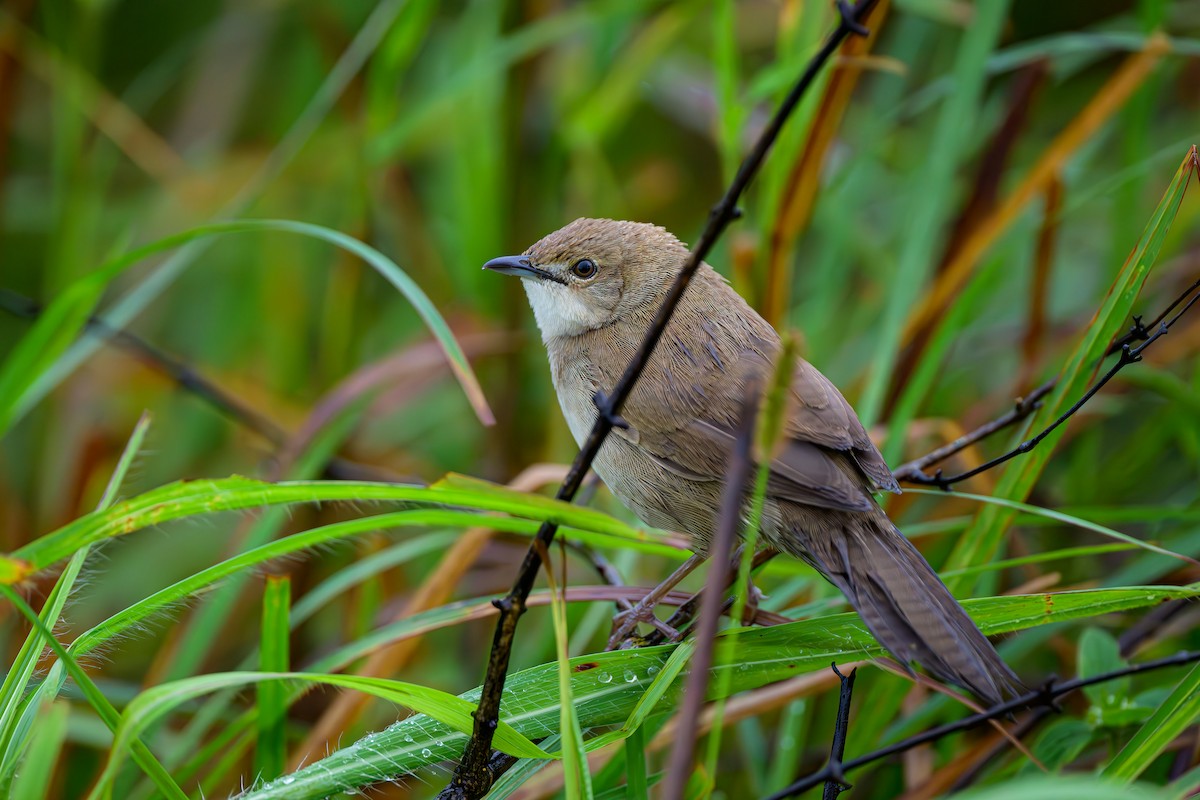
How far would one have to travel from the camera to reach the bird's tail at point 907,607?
178cm

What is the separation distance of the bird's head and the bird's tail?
101cm

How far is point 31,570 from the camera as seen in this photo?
138 centimetres

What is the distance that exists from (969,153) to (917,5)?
2.78ft

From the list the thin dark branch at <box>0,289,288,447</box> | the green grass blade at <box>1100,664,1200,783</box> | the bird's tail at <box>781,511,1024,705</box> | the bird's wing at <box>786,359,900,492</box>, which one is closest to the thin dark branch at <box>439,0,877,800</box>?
the bird's tail at <box>781,511,1024,705</box>

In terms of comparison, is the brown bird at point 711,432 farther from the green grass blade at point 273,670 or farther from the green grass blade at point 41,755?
the green grass blade at point 41,755

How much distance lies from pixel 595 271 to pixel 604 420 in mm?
1603

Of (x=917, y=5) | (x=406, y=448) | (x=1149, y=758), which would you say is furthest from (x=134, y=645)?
(x=917, y=5)

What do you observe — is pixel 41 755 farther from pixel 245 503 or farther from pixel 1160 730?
pixel 1160 730

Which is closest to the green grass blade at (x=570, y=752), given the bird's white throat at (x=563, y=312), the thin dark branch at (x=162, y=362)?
the bird's white throat at (x=563, y=312)

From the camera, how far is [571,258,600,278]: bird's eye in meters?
2.99

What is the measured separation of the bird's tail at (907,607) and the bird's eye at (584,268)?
1152 mm

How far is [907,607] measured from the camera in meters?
1.87

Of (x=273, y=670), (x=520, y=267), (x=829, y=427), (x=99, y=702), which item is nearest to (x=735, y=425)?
(x=829, y=427)

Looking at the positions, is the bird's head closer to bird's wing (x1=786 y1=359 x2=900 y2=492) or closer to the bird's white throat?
the bird's white throat
